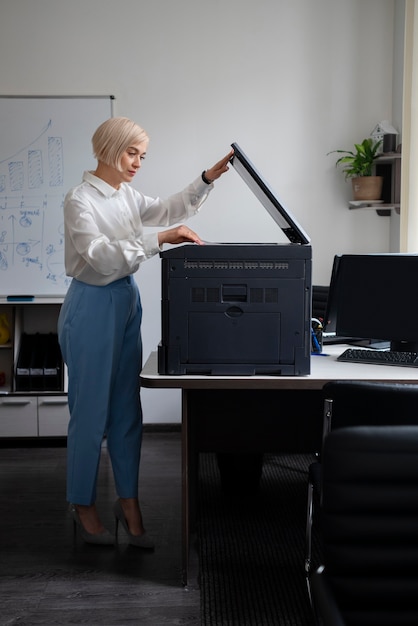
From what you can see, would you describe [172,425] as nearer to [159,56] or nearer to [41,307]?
[41,307]

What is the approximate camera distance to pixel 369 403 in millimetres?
1916

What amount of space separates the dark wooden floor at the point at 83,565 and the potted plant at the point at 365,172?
2.02m

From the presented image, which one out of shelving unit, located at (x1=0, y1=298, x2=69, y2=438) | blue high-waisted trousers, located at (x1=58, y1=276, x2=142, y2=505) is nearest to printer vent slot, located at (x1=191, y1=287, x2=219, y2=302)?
blue high-waisted trousers, located at (x1=58, y1=276, x2=142, y2=505)

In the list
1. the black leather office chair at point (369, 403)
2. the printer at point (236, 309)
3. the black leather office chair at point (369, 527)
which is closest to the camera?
the black leather office chair at point (369, 527)

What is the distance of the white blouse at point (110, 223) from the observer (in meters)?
2.55

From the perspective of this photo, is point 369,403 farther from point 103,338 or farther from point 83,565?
point 83,565

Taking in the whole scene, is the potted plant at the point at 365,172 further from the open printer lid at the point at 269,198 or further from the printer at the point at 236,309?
the printer at the point at 236,309

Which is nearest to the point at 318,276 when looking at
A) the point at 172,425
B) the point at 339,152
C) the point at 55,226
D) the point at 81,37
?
the point at 339,152

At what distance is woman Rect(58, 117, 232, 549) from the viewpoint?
274cm

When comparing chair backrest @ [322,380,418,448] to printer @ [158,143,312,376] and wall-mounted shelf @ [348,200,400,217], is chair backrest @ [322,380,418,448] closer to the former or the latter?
printer @ [158,143,312,376]

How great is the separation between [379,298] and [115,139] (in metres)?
1.18

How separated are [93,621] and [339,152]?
3296 mm

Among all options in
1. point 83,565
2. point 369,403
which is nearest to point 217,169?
point 369,403

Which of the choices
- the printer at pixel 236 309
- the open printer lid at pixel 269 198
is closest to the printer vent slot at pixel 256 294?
the printer at pixel 236 309
